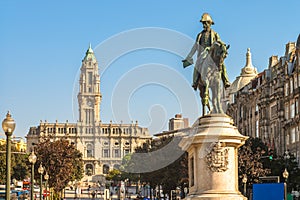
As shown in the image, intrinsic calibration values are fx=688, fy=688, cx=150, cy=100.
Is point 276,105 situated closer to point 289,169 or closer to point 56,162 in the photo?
point 289,169

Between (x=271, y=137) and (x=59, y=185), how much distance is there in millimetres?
35133

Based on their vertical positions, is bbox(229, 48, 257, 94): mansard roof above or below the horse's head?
above

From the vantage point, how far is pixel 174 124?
174m

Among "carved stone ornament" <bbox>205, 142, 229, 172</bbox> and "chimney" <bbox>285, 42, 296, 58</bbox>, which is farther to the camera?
"chimney" <bbox>285, 42, 296, 58</bbox>

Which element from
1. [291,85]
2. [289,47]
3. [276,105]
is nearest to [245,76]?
[289,47]

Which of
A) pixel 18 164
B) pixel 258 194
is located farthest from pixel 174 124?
pixel 258 194

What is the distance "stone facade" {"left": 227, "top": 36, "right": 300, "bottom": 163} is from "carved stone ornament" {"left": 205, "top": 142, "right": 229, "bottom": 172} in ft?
203

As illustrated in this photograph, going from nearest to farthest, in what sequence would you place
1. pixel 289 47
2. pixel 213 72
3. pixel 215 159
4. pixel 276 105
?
1. pixel 215 159
2. pixel 213 72
3. pixel 276 105
4. pixel 289 47

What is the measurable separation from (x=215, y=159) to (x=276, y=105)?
73.9m

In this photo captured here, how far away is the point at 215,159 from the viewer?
25.8 m

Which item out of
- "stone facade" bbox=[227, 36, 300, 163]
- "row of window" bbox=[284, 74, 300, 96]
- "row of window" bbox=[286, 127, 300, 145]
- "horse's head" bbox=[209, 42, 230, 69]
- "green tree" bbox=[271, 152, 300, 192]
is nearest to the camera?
"horse's head" bbox=[209, 42, 230, 69]

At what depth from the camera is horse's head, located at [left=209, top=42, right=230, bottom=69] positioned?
27.0 metres

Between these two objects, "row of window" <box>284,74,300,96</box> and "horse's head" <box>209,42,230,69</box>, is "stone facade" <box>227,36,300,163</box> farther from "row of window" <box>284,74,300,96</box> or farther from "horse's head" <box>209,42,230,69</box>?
"horse's head" <box>209,42,230,69</box>

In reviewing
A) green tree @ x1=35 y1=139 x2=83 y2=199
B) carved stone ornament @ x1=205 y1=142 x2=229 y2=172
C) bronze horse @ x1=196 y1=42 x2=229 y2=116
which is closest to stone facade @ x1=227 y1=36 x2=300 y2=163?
green tree @ x1=35 y1=139 x2=83 y2=199
